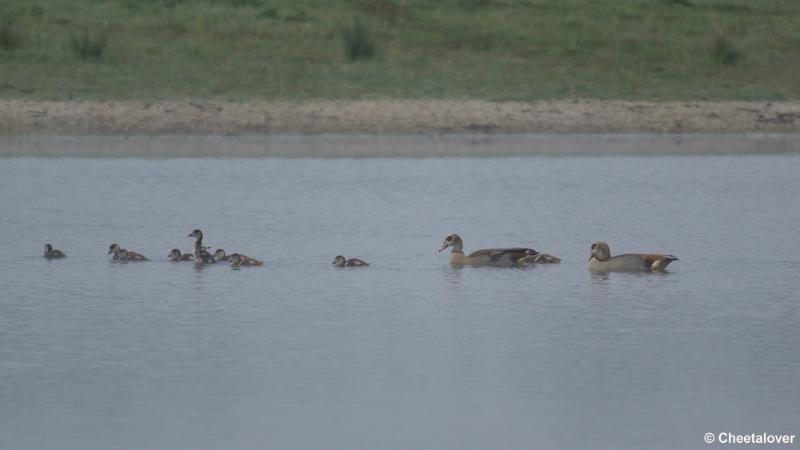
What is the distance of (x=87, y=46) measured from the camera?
86.4 feet

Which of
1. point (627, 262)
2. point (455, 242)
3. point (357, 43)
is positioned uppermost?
point (357, 43)

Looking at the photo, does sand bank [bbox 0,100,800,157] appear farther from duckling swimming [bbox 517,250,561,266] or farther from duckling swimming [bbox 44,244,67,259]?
duckling swimming [bbox 517,250,561,266]

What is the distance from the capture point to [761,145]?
80.5 feet

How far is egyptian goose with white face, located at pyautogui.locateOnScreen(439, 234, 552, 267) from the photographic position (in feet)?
44.7

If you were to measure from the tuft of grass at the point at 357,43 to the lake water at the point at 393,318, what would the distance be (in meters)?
6.46

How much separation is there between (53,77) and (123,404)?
17.7m

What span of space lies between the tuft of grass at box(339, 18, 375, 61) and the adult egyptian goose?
12.6 meters

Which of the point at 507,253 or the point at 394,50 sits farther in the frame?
the point at 394,50

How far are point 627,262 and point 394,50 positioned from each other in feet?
46.3

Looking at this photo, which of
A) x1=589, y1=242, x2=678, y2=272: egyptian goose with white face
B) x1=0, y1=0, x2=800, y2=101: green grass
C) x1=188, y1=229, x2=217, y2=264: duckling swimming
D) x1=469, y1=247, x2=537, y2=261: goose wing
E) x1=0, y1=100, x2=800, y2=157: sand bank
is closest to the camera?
x1=589, y1=242, x2=678, y2=272: egyptian goose with white face

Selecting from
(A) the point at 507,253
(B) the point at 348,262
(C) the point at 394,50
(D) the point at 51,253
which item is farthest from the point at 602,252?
(C) the point at 394,50

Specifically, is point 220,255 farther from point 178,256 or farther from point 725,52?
point 725,52

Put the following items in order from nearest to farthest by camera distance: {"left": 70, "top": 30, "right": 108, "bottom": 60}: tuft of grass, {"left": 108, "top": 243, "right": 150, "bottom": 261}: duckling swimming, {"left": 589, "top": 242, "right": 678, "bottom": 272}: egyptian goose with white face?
1. {"left": 589, "top": 242, "right": 678, "bottom": 272}: egyptian goose with white face
2. {"left": 108, "top": 243, "right": 150, "bottom": 261}: duckling swimming
3. {"left": 70, "top": 30, "right": 108, "bottom": 60}: tuft of grass

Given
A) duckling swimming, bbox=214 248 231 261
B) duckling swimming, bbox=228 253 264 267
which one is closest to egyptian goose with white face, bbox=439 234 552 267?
duckling swimming, bbox=228 253 264 267
